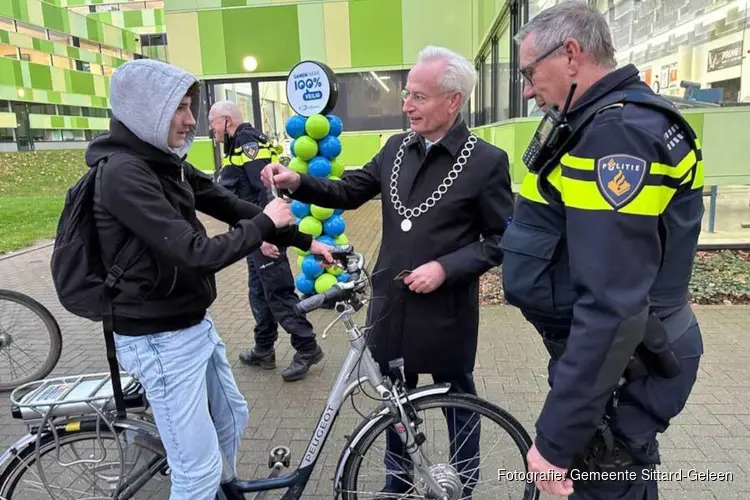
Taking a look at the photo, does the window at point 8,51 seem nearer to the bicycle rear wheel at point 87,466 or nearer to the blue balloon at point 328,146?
the blue balloon at point 328,146

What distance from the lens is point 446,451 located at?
2400 mm

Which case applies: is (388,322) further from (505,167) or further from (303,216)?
(303,216)

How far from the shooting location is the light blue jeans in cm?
192

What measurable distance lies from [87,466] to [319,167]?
3.85 meters

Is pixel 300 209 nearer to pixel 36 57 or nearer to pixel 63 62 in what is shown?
pixel 36 57

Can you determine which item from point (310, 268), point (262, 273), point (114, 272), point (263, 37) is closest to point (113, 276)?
point (114, 272)

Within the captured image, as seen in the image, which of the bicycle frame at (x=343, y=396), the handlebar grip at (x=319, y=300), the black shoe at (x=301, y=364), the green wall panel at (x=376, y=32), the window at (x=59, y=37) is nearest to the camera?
the handlebar grip at (x=319, y=300)

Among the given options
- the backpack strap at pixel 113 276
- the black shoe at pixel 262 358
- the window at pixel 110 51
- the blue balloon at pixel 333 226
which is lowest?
the black shoe at pixel 262 358

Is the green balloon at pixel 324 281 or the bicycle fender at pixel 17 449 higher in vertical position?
the bicycle fender at pixel 17 449

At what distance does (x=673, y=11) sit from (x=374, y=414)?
6265mm

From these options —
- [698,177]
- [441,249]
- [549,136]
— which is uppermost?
[549,136]

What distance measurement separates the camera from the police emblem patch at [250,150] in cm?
423

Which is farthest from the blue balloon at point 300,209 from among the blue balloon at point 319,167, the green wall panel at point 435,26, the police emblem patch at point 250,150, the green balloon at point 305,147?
the green wall panel at point 435,26

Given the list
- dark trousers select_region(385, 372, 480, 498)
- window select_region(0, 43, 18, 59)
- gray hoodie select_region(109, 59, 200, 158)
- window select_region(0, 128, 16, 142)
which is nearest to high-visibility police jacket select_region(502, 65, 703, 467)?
dark trousers select_region(385, 372, 480, 498)
